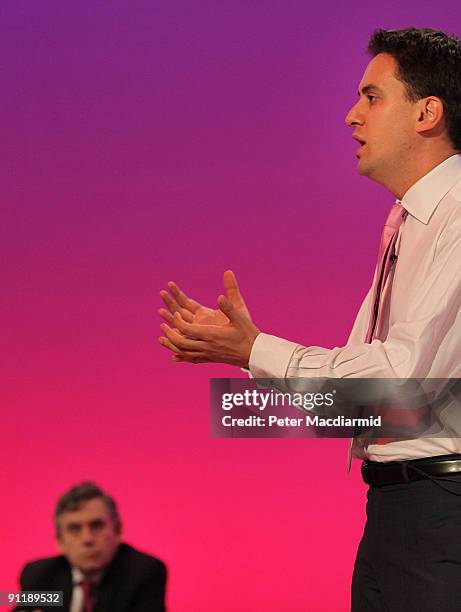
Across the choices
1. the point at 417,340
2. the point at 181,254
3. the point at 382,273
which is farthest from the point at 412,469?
the point at 181,254

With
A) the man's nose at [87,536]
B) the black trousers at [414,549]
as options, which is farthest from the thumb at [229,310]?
the man's nose at [87,536]

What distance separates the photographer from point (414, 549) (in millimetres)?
1453

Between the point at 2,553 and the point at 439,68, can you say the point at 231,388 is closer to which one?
the point at 439,68

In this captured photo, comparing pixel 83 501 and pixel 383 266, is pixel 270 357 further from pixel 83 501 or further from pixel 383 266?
pixel 83 501

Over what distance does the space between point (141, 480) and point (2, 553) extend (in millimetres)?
430

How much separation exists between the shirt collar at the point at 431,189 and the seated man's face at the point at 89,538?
0.86 meters

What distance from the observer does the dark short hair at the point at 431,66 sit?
1645 millimetres

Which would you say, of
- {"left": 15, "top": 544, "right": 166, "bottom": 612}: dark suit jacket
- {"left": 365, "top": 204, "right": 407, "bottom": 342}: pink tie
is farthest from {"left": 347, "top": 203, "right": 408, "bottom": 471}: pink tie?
{"left": 15, "top": 544, "right": 166, "bottom": 612}: dark suit jacket

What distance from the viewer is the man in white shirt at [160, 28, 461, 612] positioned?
1.40 metres

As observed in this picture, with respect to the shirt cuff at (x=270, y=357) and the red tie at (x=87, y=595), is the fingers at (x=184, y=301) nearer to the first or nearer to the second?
the shirt cuff at (x=270, y=357)

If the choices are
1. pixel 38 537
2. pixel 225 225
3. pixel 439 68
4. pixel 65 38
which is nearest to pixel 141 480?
pixel 38 537

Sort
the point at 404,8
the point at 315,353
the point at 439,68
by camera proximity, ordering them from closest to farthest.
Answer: the point at 315,353 < the point at 439,68 < the point at 404,8

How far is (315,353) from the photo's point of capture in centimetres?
144

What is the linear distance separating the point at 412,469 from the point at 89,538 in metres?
0.70
